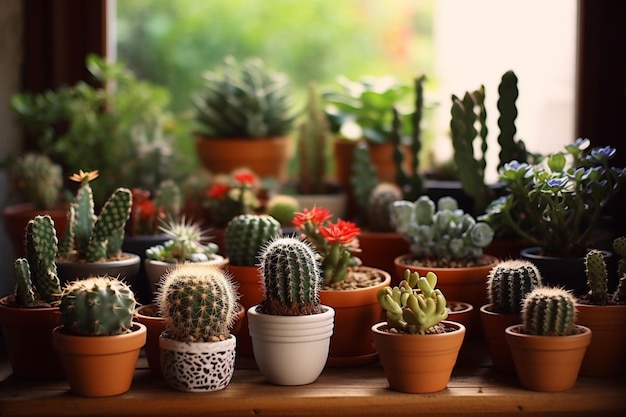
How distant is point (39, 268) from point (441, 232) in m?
0.98

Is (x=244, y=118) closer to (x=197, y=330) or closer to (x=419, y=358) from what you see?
(x=197, y=330)

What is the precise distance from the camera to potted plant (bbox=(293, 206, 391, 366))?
1.89 m

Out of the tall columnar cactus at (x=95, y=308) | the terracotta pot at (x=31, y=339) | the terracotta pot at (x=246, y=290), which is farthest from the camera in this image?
the terracotta pot at (x=246, y=290)

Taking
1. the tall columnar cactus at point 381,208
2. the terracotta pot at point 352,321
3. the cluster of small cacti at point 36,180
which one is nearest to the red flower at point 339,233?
the terracotta pot at point 352,321

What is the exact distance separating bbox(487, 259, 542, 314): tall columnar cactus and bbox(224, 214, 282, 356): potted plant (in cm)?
54

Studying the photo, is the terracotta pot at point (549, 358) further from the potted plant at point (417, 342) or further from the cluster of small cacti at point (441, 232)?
the cluster of small cacti at point (441, 232)

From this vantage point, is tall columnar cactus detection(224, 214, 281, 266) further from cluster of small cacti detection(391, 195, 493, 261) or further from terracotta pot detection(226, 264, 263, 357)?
cluster of small cacti detection(391, 195, 493, 261)

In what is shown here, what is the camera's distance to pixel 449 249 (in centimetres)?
209

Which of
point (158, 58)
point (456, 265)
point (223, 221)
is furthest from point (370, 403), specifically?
point (158, 58)

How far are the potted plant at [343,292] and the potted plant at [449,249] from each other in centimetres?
16

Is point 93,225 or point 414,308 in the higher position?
point 93,225

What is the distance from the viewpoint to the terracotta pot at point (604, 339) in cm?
177

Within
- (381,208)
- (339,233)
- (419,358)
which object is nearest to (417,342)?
(419,358)

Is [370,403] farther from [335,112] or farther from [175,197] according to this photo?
[335,112]
